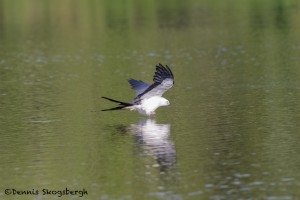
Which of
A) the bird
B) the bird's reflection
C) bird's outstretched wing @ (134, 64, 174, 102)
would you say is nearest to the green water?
the bird's reflection

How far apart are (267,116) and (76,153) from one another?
553 centimetres

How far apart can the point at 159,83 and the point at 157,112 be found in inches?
91.5

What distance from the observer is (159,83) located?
22078 mm

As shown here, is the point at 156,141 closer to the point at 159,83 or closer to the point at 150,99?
the point at 159,83

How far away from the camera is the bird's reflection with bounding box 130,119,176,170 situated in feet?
60.8

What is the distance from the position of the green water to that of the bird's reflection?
0.09 ft

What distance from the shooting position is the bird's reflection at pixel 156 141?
1855cm

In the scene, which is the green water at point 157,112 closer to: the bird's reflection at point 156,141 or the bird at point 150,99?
the bird's reflection at point 156,141

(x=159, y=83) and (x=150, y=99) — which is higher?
(x=159, y=83)

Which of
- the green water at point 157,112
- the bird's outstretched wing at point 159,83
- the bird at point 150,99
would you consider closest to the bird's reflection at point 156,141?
the green water at point 157,112

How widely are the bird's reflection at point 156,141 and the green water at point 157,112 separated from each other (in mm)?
27

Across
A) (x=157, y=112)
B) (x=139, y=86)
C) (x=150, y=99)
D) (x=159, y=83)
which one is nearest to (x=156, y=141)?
(x=159, y=83)

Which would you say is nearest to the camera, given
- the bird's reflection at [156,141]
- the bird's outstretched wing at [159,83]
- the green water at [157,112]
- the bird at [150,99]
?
the green water at [157,112]

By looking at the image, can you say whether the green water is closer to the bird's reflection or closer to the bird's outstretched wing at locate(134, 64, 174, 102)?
the bird's reflection
